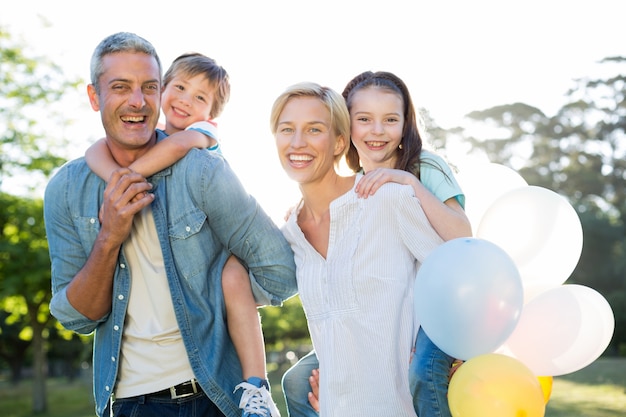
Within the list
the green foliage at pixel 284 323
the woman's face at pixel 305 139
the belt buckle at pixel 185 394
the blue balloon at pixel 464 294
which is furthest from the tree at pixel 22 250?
the blue balloon at pixel 464 294

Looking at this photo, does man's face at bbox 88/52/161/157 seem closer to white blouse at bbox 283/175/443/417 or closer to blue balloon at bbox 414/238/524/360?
white blouse at bbox 283/175/443/417

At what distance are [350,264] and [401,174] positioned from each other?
1.58 ft

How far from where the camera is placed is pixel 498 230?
3641mm

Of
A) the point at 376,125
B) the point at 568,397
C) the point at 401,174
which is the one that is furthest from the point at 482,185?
the point at 568,397

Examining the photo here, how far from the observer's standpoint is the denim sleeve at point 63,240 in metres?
2.99

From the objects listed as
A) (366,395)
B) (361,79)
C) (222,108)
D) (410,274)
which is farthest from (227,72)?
(366,395)

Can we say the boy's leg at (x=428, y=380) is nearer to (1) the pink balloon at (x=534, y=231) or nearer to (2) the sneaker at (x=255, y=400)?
(2) the sneaker at (x=255, y=400)

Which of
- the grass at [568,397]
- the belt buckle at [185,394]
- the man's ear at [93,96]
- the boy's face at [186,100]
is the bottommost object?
the grass at [568,397]

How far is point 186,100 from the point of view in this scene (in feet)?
14.2

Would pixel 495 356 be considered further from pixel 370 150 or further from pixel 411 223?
pixel 370 150

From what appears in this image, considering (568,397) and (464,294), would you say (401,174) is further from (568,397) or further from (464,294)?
(568,397)

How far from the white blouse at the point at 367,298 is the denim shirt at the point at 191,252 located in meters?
0.21

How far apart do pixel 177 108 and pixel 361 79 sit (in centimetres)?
111

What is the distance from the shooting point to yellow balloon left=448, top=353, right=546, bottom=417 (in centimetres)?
290
